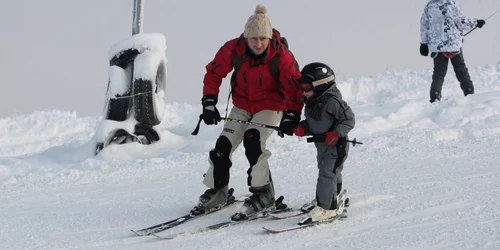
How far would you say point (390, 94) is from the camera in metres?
12.8

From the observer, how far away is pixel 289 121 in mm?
5098

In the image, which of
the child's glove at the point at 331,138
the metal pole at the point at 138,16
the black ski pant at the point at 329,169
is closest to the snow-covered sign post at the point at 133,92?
the metal pole at the point at 138,16

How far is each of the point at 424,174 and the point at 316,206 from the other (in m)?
1.60

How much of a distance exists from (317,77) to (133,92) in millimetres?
4740

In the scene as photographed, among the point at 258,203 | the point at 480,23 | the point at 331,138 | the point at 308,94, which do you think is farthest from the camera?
the point at 480,23

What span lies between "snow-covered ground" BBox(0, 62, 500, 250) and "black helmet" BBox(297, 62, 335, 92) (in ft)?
3.07

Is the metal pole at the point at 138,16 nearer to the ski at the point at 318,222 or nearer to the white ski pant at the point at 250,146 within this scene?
the white ski pant at the point at 250,146

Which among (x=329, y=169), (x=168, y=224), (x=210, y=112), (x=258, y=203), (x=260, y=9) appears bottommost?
(x=168, y=224)

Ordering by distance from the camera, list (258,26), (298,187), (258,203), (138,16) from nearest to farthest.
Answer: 1. (258,26)
2. (258,203)
3. (298,187)
4. (138,16)

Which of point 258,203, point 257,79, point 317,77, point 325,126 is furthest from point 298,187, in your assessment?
point 317,77

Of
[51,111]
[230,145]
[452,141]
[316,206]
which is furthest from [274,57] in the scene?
[51,111]

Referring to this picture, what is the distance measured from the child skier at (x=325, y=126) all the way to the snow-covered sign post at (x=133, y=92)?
450 cm

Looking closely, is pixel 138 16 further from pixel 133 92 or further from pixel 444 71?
pixel 444 71

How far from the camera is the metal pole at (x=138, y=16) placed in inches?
373
